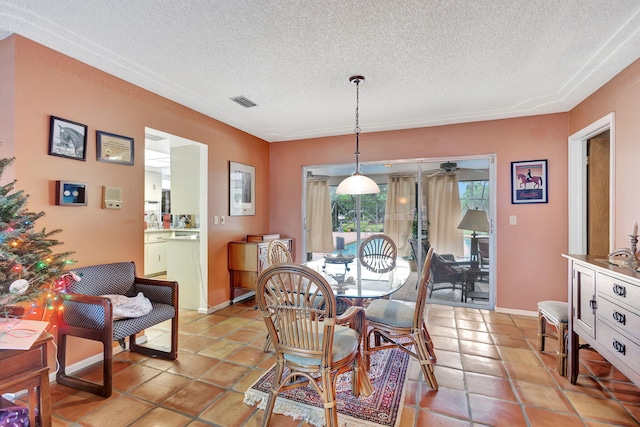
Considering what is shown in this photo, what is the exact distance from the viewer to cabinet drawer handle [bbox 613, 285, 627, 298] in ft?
5.48

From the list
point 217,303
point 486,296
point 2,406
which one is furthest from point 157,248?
point 486,296

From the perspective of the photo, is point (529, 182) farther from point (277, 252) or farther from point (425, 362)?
point (277, 252)

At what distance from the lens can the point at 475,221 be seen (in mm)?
3943

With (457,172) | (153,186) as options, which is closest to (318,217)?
(457,172)

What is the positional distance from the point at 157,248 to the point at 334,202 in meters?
3.44

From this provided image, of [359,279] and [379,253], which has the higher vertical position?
[379,253]

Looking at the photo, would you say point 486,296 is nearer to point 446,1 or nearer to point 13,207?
point 446,1

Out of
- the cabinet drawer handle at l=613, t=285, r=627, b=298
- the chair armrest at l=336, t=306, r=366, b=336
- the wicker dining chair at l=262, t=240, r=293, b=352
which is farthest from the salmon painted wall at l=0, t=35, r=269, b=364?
the cabinet drawer handle at l=613, t=285, r=627, b=298

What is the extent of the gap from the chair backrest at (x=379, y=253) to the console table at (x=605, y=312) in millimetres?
1534

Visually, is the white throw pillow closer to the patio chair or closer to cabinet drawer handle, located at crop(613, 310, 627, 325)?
cabinet drawer handle, located at crop(613, 310, 627, 325)

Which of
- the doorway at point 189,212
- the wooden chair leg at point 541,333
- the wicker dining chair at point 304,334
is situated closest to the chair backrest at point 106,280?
the doorway at point 189,212

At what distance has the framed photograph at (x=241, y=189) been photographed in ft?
13.7

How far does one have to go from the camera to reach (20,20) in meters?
1.92

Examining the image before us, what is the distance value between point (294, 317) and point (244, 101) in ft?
8.52
